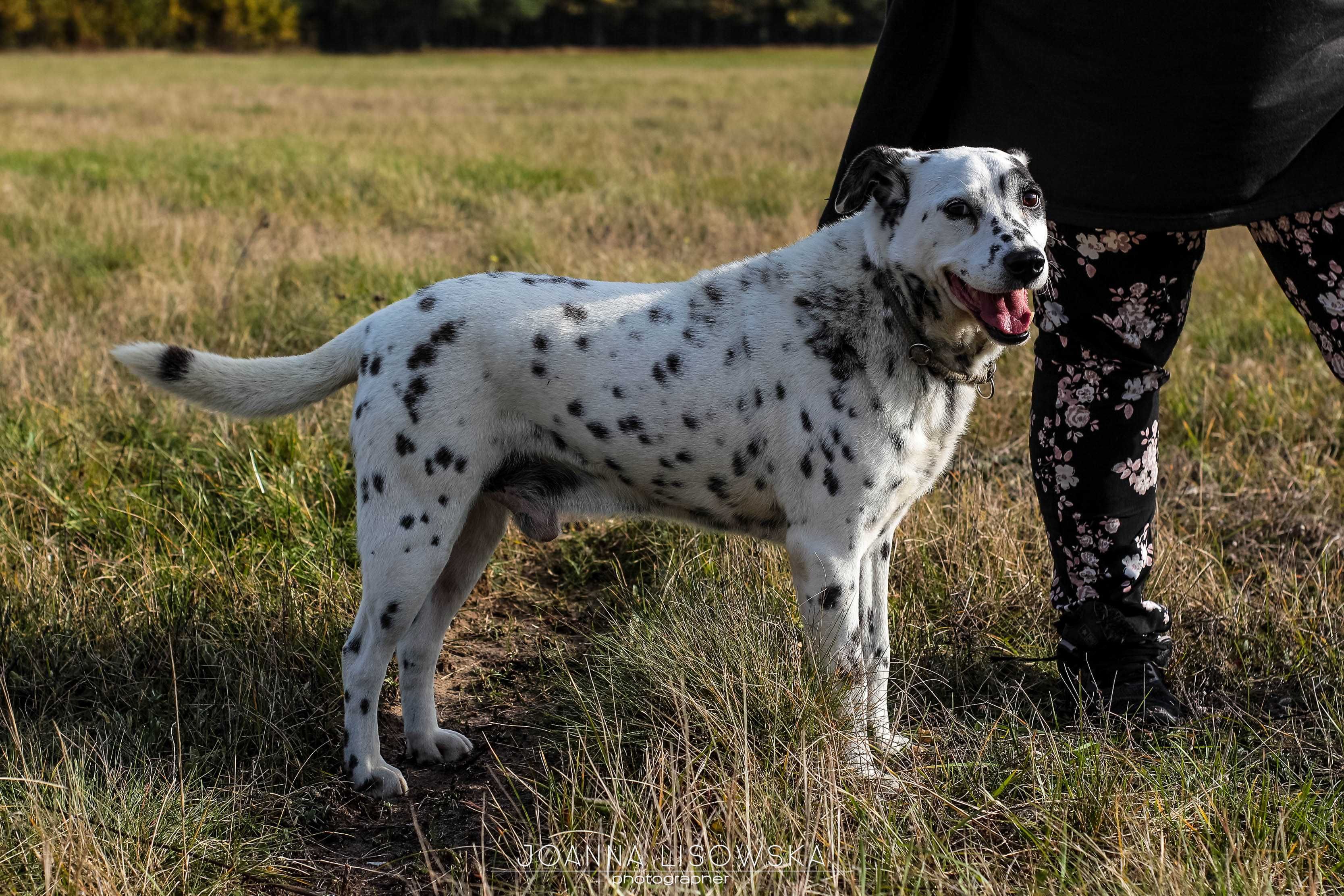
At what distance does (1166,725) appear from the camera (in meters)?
3.03

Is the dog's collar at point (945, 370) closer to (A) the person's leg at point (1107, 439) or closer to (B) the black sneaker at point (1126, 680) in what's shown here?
(A) the person's leg at point (1107, 439)

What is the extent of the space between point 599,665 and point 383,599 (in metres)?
0.64

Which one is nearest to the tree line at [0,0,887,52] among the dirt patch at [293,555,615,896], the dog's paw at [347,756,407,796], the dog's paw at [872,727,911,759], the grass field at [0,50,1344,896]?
the grass field at [0,50,1344,896]

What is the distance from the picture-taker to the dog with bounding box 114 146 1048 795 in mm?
2822

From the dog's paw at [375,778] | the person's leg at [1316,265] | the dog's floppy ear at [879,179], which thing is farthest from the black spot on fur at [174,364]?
the person's leg at [1316,265]

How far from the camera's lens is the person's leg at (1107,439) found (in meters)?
2.93

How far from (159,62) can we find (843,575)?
171 feet

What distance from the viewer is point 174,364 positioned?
304 cm

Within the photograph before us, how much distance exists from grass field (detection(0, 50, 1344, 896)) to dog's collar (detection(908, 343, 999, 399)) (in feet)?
2.61

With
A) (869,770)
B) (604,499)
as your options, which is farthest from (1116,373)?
(604,499)

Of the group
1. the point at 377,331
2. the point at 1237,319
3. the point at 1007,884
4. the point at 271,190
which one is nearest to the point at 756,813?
the point at 1007,884

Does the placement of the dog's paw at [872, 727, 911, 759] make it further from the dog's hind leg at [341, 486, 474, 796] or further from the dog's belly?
the dog's hind leg at [341, 486, 474, 796]

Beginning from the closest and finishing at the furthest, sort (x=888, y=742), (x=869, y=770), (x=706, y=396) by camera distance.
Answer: (x=869, y=770) < (x=888, y=742) < (x=706, y=396)

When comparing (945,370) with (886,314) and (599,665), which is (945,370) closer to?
(886,314)
